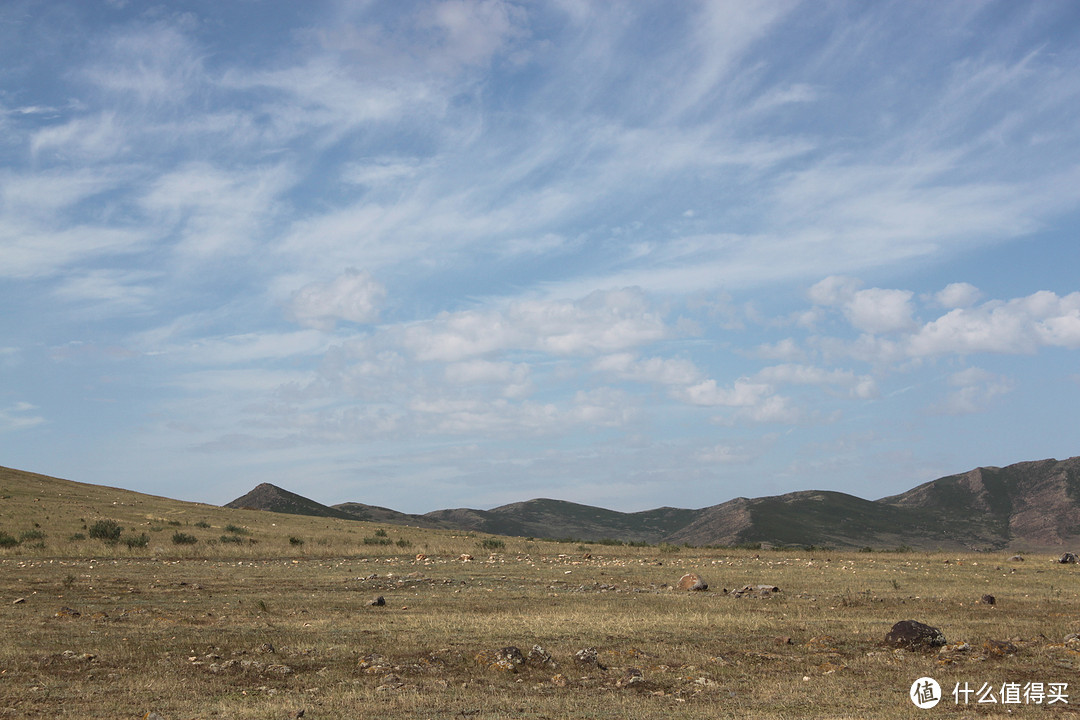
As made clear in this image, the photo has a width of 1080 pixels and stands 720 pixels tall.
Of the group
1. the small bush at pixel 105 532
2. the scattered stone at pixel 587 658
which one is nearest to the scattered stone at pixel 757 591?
the scattered stone at pixel 587 658

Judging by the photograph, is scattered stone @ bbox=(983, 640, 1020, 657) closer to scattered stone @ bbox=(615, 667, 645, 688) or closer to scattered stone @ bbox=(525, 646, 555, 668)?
scattered stone @ bbox=(615, 667, 645, 688)

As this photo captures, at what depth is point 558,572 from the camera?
104 ft

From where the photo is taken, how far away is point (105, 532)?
42.6 meters

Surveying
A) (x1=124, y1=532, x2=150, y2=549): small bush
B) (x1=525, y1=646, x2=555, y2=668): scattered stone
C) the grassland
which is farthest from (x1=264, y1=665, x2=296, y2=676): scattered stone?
(x1=124, y1=532, x2=150, y2=549): small bush

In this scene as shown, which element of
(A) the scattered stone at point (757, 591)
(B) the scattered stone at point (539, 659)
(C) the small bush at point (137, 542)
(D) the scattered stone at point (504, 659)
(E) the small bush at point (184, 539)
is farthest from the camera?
(E) the small bush at point (184, 539)

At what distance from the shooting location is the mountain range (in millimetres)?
124438

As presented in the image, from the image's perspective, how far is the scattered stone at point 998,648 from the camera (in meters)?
14.2

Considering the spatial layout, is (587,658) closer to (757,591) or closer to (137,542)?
(757,591)

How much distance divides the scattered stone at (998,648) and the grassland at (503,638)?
0.16ft

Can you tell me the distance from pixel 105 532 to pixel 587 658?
3800cm

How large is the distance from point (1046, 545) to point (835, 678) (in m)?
132

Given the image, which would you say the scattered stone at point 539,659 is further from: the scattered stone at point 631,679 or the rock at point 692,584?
the rock at point 692,584

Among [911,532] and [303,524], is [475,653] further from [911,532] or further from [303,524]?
[911,532]

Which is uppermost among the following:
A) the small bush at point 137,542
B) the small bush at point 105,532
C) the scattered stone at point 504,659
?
the small bush at point 105,532
